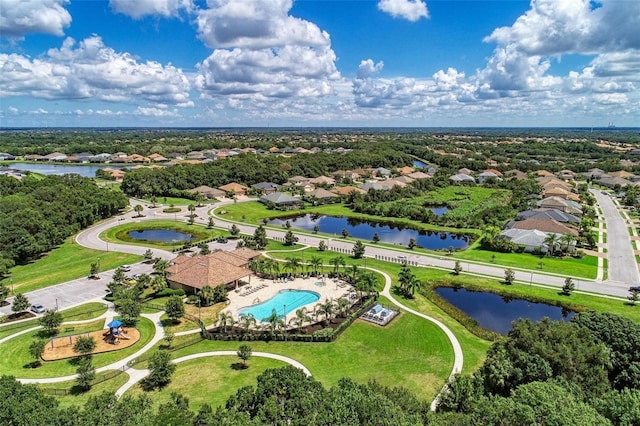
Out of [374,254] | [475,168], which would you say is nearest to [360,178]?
[475,168]

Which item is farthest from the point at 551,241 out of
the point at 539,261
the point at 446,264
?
the point at 446,264

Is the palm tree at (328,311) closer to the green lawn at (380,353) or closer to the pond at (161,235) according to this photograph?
the green lawn at (380,353)

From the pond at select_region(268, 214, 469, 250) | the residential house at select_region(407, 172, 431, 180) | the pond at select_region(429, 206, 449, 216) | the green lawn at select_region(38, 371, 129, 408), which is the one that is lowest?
the pond at select_region(429, 206, 449, 216)

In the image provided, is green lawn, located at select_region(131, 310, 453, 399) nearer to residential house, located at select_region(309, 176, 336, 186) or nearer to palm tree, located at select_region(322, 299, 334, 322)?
palm tree, located at select_region(322, 299, 334, 322)

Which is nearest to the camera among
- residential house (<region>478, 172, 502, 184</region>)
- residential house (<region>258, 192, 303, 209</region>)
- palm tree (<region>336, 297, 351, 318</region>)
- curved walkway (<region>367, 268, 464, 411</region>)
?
curved walkway (<region>367, 268, 464, 411</region>)

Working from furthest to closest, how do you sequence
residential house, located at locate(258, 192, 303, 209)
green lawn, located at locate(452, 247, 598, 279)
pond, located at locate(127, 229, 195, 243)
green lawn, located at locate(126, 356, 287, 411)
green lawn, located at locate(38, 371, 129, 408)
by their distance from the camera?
residential house, located at locate(258, 192, 303, 209) → pond, located at locate(127, 229, 195, 243) → green lawn, located at locate(452, 247, 598, 279) → green lawn, located at locate(126, 356, 287, 411) → green lawn, located at locate(38, 371, 129, 408)

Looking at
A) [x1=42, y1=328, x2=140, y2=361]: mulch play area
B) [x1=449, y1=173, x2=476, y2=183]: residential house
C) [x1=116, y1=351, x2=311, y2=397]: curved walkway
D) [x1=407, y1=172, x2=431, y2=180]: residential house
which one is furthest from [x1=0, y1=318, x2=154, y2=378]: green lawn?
[x1=449, y1=173, x2=476, y2=183]: residential house
